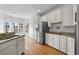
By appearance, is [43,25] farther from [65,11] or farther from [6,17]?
[6,17]

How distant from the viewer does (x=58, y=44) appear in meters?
3.88

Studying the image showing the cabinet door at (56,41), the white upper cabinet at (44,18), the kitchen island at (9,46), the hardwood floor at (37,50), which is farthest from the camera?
the white upper cabinet at (44,18)

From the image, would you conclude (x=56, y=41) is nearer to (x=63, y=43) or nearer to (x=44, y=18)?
(x=63, y=43)

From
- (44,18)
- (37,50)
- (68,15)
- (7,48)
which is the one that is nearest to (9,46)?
(7,48)

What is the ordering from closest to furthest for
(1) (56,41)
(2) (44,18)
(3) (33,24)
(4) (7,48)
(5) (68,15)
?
1. (4) (7,48)
2. (5) (68,15)
3. (1) (56,41)
4. (3) (33,24)
5. (2) (44,18)

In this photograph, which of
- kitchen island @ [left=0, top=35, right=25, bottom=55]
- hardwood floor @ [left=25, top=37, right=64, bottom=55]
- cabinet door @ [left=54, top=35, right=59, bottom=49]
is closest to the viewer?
kitchen island @ [left=0, top=35, right=25, bottom=55]

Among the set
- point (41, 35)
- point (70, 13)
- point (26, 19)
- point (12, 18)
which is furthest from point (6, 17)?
point (41, 35)

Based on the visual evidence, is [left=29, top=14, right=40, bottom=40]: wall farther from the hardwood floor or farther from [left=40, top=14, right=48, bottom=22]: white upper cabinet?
the hardwood floor

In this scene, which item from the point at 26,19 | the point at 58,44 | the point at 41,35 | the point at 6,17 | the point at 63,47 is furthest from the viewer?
the point at 41,35

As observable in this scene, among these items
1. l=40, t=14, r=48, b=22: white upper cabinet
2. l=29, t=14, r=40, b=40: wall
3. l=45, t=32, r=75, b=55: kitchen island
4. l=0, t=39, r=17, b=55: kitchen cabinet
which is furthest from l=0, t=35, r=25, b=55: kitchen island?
l=40, t=14, r=48, b=22: white upper cabinet

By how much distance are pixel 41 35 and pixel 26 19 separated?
245 cm

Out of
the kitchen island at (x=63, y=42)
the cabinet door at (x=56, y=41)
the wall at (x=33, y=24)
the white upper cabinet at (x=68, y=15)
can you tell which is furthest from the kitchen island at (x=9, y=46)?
the white upper cabinet at (x=68, y=15)

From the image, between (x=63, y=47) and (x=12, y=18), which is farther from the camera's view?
(x=63, y=47)

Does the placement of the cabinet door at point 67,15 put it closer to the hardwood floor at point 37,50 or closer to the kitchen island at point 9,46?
the hardwood floor at point 37,50
